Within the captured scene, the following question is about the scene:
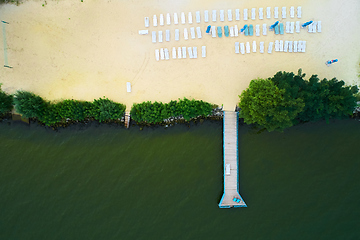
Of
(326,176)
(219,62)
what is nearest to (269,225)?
(326,176)

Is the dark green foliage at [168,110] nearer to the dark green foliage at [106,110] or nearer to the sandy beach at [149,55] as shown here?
the sandy beach at [149,55]

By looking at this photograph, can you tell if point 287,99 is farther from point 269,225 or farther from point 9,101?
point 9,101

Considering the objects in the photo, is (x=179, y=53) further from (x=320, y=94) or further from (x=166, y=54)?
(x=320, y=94)

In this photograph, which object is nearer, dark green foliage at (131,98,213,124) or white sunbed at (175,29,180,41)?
dark green foliage at (131,98,213,124)

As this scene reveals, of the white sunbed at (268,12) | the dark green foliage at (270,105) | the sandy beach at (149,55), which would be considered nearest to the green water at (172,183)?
the dark green foliage at (270,105)

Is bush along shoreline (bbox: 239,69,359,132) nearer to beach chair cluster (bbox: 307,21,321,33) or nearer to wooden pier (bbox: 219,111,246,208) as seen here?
wooden pier (bbox: 219,111,246,208)

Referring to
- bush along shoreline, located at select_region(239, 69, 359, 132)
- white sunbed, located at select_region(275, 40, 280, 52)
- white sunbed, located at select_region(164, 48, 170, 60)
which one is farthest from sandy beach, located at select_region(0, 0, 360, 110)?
bush along shoreline, located at select_region(239, 69, 359, 132)
